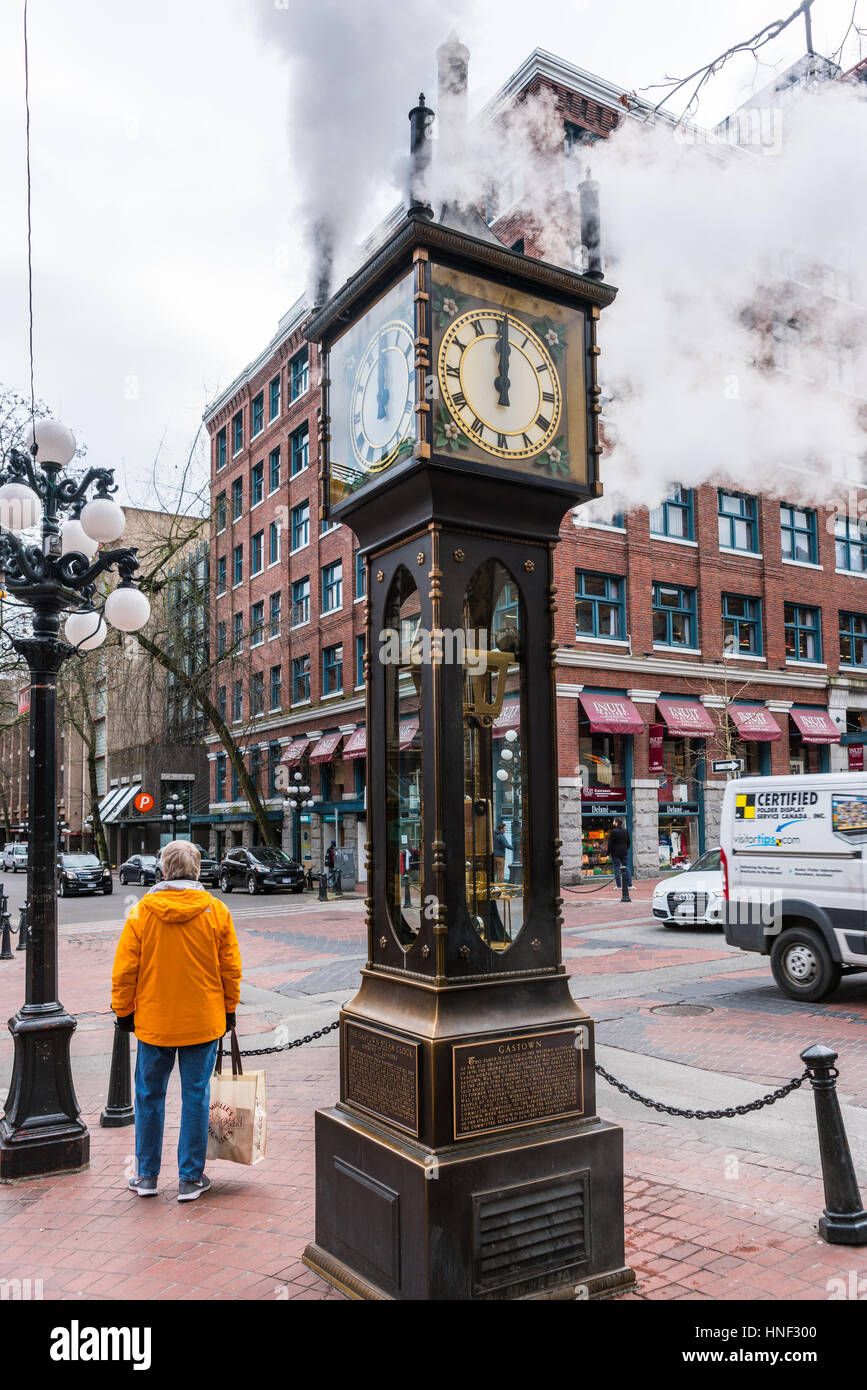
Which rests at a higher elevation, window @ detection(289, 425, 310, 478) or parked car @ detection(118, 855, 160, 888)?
window @ detection(289, 425, 310, 478)

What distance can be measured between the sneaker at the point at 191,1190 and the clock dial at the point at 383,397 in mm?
3476

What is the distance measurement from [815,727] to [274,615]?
753 inches

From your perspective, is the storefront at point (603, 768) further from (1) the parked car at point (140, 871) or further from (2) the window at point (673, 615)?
(1) the parked car at point (140, 871)

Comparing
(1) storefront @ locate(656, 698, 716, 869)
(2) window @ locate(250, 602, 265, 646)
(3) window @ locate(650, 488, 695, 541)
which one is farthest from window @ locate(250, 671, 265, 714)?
(3) window @ locate(650, 488, 695, 541)

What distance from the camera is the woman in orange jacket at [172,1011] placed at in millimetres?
4777

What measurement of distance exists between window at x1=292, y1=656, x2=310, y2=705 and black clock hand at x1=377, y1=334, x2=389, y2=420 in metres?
30.5

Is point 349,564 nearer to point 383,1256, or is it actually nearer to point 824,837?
point 824,837

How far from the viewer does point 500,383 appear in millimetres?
3949

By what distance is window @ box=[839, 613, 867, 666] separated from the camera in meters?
30.1

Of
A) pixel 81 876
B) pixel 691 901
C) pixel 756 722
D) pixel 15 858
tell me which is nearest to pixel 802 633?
pixel 756 722

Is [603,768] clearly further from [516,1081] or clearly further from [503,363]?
[516,1081]

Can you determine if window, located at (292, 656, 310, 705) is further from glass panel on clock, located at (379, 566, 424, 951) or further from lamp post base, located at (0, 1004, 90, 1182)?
glass panel on clock, located at (379, 566, 424, 951)
